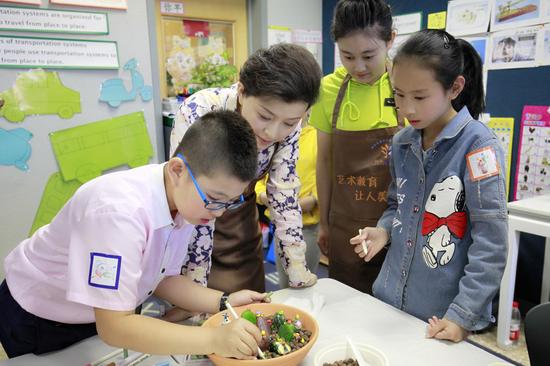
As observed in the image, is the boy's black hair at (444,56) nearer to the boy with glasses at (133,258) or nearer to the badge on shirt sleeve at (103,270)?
the boy with glasses at (133,258)

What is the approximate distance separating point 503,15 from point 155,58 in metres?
1.98

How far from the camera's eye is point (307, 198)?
6.97 ft

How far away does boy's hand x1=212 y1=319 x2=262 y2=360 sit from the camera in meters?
0.77

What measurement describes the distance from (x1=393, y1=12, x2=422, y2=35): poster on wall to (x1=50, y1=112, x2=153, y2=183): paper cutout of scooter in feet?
6.04

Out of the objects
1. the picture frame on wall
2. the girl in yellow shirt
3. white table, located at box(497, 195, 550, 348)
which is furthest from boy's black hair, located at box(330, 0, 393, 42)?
the picture frame on wall

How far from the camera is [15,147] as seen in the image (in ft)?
6.44

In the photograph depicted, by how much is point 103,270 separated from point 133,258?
2.2 inches

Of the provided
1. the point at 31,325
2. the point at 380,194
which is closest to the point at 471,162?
the point at 380,194

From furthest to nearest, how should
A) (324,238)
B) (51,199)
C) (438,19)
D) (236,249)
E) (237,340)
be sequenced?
(438,19)
(51,199)
(324,238)
(236,249)
(237,340)

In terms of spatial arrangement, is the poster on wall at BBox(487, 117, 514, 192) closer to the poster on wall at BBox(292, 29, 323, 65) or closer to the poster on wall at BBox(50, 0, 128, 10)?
the poster on wall at BBox(292, 29, 323, 65)

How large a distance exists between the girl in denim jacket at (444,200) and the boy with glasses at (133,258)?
1.40 feet

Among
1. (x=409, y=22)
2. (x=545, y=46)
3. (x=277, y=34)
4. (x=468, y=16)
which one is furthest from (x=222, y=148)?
(x=277, y=34)

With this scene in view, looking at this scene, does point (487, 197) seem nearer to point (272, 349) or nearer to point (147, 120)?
point (272, 349)

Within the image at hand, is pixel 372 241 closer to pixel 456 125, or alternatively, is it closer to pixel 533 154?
pixel 456 125
